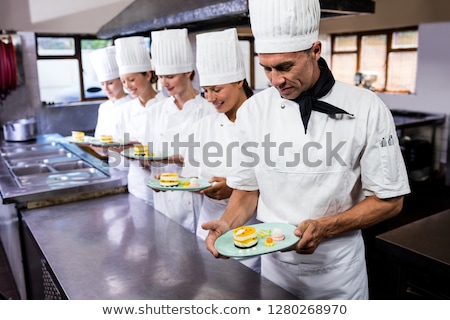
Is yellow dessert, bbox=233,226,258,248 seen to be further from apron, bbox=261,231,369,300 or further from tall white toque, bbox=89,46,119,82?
tall white toque, bbox=89,46,119,82

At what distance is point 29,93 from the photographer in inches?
186

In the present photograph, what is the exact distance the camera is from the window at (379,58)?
5.53 m

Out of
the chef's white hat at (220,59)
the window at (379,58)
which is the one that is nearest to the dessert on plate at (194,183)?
the chef's white hat at (220,59)

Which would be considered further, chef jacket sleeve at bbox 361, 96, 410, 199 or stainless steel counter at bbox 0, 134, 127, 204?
stainless steel counter at bbox 0, 134, 127, 204

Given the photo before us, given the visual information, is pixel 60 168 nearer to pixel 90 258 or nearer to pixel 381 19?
pixel 90 258

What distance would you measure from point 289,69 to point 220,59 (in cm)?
71

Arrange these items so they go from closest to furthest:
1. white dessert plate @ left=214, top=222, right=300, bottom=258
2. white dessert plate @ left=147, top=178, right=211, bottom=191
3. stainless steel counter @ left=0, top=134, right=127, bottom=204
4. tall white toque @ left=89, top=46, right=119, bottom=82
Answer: white dessert plate @ left=214, top=222, right=300, bottom=258
white dessert plate @ left=147, top=178, right=211, bottom=191
stainless steel counter @ left=0, top=134, right=127, bottom=204
tall white toque @ left=89, top=46, right=119, bottom=82

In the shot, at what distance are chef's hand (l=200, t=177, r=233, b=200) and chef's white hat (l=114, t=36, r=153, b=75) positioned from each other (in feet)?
4.32

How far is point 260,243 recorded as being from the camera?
4.13ft

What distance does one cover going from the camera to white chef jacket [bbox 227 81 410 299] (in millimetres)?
1281

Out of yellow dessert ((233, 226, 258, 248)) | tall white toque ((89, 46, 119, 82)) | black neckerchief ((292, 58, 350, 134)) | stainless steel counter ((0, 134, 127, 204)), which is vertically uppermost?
tall white toque ((89, 46, 119, 82))

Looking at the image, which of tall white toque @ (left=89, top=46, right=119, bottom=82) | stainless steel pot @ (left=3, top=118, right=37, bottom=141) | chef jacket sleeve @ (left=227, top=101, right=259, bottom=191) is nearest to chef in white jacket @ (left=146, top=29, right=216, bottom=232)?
tall white toque @ (left=89, top=46, right=119, bottom=82)
